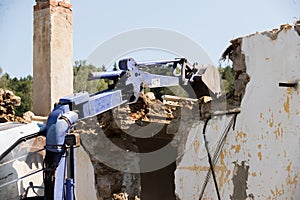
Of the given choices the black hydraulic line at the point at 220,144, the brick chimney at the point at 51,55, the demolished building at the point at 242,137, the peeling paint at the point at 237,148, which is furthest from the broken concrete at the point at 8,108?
the peeling paint at the point at 237,148

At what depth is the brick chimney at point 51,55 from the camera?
34.4 ft

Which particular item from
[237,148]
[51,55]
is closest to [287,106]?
[237,148]

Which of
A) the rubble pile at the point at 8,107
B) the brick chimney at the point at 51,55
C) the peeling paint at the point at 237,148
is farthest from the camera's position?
the brick chimney at the point at 51,55

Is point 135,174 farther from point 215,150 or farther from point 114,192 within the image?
point 215,150

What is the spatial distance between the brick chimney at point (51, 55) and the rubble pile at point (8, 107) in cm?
154

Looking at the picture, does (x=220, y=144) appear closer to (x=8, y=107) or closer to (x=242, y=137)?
(x=242, y=137)

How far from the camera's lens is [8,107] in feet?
28.8

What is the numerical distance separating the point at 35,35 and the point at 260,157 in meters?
5.97

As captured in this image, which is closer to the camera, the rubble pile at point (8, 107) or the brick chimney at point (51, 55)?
the rubble pile at point (8, 107)

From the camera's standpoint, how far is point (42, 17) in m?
10.8

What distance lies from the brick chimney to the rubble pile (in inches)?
60.5

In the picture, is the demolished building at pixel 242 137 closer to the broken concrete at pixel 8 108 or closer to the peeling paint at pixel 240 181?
the peeling paint at pixel 240 181

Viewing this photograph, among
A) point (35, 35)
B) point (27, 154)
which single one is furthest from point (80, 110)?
point (35, 35)

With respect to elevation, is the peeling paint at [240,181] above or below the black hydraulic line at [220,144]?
below
